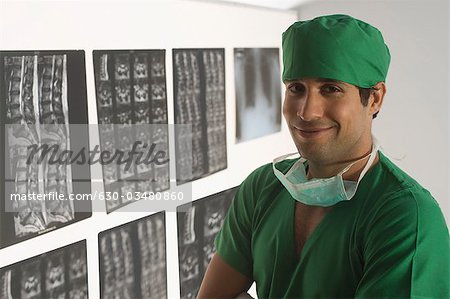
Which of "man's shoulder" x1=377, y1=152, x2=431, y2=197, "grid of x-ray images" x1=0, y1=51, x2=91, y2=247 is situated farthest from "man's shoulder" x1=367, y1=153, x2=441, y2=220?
"grid of x-ray images" x1=0, y1=51, x2=91, y2=247

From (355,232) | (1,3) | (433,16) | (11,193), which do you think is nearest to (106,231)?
(11,193)

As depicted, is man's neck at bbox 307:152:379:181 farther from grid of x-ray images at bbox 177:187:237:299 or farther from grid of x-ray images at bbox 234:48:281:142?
grid of x-ray images at bbox 234:48:281:142

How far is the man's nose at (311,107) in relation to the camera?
1.08 metres

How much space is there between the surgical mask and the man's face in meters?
0.03

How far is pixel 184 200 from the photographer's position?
188cm

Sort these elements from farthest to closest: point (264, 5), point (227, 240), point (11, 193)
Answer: point (264, 5)
point (11, 193)
point (227, 240)

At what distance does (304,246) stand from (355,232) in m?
0.11

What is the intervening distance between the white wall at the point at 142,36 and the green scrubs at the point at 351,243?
1.48 ft

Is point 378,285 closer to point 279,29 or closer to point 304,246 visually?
point 304,246

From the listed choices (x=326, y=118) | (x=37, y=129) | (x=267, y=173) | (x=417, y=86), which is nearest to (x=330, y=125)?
(x=326, y=118)

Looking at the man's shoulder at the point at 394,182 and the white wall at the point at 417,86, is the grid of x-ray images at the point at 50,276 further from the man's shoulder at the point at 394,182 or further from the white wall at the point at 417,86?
the white wall at the point at 417,86

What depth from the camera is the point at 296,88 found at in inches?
44.6

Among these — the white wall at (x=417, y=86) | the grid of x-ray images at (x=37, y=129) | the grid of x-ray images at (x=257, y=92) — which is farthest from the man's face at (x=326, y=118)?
the white wall at (x=417, y=86)

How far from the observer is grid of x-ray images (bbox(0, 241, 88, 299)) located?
4.61 ft
